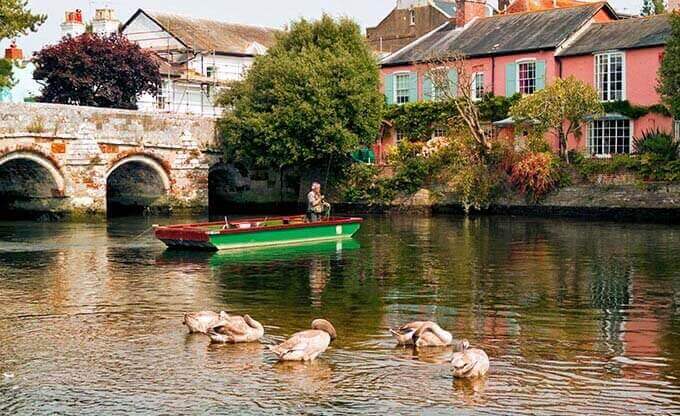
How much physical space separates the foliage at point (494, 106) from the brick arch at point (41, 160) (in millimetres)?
19002

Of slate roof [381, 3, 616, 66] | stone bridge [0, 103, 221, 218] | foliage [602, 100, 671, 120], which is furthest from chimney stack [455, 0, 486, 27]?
stone bridge [0, 103, 221, 218]

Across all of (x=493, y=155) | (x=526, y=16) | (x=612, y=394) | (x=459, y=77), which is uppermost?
(x=526, y=16)

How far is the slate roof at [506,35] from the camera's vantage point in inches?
2024

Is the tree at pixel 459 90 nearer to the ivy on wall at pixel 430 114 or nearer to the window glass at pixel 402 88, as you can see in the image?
the ivy on wall at pixel 430 114

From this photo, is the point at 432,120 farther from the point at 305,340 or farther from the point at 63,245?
the point at 305,340

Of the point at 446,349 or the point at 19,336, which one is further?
the point at 19,336

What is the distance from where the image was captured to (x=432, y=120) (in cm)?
5347

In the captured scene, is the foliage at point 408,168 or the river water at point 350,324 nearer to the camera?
the river water at point 350,324

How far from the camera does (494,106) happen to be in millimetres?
51719

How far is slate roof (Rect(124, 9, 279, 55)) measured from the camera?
65.9m

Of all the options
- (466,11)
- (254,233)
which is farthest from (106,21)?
(254,233)

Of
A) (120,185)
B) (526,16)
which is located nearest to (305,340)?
(120,185)

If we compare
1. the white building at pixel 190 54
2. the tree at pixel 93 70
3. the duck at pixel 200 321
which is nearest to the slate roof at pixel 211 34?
the white building at pixel 190 54

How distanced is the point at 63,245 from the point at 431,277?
13.2m
